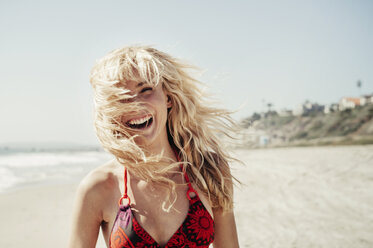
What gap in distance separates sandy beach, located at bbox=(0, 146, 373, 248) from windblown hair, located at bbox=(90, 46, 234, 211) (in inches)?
26.7

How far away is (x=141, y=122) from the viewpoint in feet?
5.98

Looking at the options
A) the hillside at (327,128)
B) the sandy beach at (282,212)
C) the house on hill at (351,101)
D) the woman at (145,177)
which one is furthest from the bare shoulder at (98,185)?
the house on hill at (351,101)

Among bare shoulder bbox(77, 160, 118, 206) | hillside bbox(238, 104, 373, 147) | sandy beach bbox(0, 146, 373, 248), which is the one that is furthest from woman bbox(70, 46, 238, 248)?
hillside bbox(238, 104, 373, 147)

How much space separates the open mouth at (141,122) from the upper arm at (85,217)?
1.54ft

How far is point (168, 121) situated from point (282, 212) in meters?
4.49

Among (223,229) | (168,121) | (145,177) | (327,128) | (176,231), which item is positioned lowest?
(327,128)

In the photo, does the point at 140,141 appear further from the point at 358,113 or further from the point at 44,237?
the point at 358,113

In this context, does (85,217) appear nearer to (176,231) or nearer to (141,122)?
(176,231)

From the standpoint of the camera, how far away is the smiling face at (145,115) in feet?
5.94

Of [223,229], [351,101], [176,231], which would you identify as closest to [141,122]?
[176,231]

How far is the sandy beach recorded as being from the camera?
440 cm

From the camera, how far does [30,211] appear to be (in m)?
7.16

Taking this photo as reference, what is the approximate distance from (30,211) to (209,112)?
673 cm

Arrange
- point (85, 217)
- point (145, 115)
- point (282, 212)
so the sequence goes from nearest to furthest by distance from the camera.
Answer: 1. point (85, 217)
2. point (145, 115)
3. point (282, 212)
